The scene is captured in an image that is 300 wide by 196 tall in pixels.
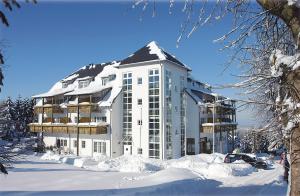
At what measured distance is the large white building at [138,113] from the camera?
4084cm

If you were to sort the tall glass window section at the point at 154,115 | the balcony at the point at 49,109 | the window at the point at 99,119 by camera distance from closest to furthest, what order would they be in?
the tall glass window section at the point at 154,115 < the window at the point at 99,119 < the balcony at the point at 49,109

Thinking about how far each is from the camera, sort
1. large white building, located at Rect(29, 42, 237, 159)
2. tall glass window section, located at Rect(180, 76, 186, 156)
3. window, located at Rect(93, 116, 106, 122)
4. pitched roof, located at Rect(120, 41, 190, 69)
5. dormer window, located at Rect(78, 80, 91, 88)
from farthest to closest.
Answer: dormer window, located at Rect(78, 80, 91, 88), window, located at Rect(93, 116, 106, 122), tall glass window section, located at Rect(180, 76, 186, 156), pitched roof, located at Rect(120, 41, 190, 69), large white building, located at Rect(29, 42, 237, 159)

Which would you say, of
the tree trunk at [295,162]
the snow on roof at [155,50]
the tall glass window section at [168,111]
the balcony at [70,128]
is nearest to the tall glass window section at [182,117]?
the tall glass window section at [168,111]

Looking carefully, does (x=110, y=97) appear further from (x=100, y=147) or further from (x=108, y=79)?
(x=100, y=147)

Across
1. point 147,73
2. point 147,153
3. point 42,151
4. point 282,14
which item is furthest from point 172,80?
point 282,14

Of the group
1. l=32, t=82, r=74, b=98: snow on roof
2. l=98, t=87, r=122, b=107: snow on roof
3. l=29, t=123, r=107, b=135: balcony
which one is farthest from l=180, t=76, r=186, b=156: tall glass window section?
l=32, t=82, r=74, b=98: snow on roof

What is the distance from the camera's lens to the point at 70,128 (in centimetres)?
4669

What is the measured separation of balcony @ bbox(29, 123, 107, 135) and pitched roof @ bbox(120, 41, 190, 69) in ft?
28.8

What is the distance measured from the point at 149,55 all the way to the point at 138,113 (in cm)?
735

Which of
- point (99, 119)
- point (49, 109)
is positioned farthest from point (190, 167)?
point (49, 109)

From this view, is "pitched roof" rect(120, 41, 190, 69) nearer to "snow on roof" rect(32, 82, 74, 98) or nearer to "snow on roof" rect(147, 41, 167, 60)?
"snow on roof" rect(147, 41, 167, 60)

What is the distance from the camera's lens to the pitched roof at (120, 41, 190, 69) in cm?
4197

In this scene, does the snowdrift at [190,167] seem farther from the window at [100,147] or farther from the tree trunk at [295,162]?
the tree trunk at [295,162]

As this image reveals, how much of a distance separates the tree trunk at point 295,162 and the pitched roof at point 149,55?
120 feet
